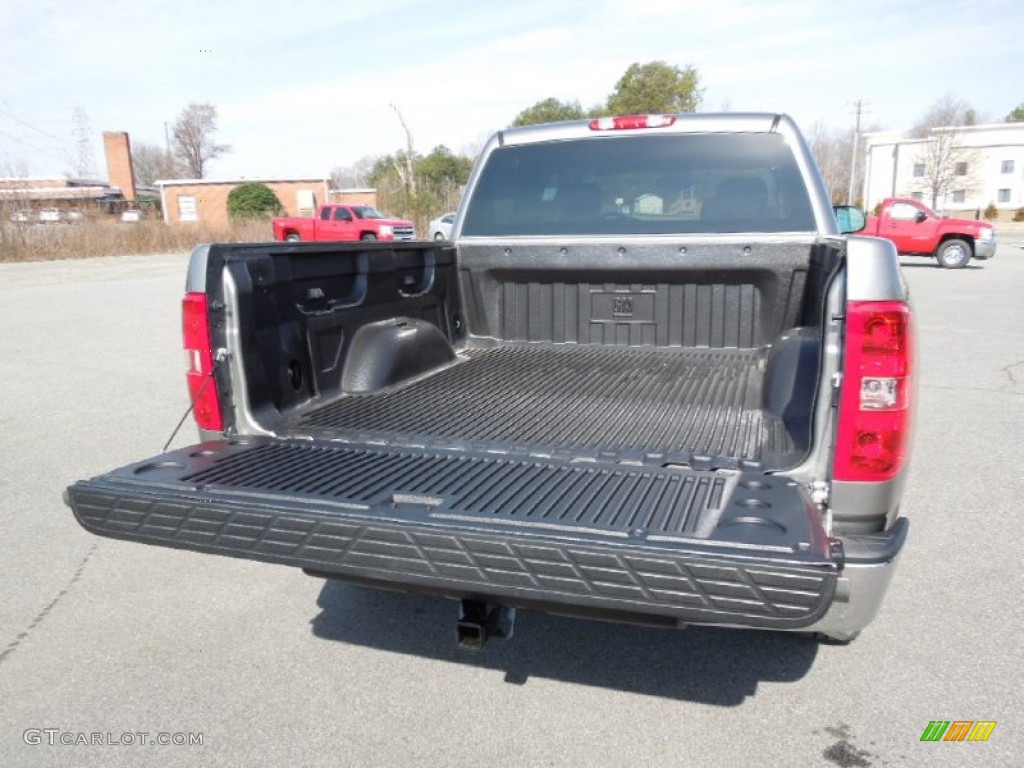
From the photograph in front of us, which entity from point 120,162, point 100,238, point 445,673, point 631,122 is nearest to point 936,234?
point 631,122

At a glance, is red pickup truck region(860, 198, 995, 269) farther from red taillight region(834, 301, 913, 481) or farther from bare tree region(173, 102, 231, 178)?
bare tree region(173, 102, 231, 178)

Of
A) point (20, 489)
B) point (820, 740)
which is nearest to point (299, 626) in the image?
point (820, 740)

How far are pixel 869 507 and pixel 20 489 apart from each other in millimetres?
4860

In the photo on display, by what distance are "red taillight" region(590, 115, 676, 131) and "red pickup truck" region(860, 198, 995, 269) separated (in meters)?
18.3

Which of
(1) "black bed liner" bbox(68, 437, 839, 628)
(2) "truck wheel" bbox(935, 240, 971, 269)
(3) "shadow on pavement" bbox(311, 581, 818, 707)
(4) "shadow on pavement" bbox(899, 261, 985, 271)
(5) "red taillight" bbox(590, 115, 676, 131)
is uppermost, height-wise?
(5) "red taillight" bbox(590, 115, 676, 131)

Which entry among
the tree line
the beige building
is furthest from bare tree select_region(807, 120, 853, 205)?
the beige building

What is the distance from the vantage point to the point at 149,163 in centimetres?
7762

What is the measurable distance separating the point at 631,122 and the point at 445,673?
2950 mm

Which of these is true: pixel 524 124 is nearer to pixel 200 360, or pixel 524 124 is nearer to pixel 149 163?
pixel 200 360

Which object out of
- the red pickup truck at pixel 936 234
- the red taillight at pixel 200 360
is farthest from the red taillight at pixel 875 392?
the red pickup truck at pixel 936 234

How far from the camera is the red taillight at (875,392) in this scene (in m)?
2.18

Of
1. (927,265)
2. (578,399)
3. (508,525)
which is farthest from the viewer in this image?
(927,265)

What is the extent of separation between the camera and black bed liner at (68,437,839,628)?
1.81 meters

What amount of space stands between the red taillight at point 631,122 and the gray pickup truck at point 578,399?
0.01m
